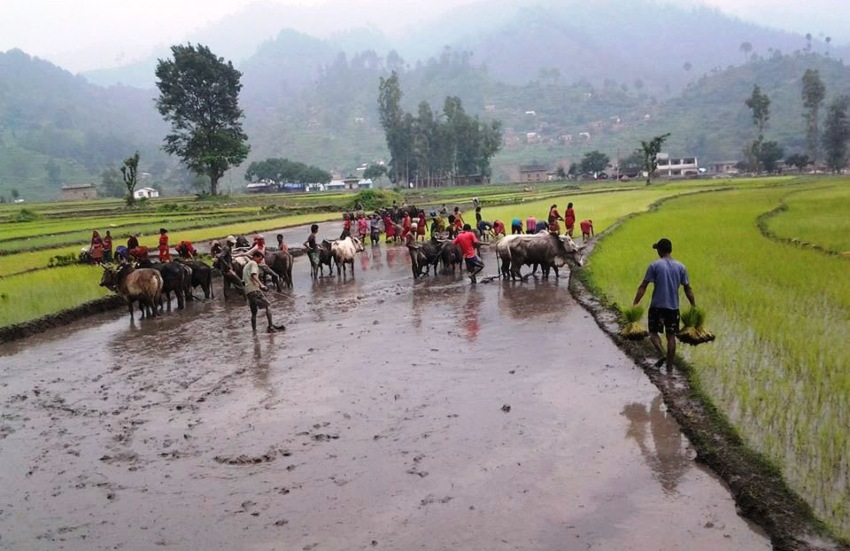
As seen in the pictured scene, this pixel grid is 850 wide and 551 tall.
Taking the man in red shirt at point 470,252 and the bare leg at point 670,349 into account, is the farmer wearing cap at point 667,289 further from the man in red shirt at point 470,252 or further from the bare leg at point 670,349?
the man in red shirt at point 470,252

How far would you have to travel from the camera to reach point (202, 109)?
78438 mm

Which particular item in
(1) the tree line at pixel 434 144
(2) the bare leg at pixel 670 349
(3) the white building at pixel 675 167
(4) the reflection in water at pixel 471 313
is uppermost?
(1) the tree line at pixel 434 144

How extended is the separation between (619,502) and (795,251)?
15.1 meters

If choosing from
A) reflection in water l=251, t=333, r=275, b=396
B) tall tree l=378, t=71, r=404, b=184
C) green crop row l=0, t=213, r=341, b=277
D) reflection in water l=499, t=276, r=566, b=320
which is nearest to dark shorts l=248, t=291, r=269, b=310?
reflection in water l=251, t=333, r=275, b=396

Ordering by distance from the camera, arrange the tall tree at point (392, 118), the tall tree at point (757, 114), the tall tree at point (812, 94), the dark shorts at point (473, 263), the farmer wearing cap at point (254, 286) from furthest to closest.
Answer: the tall tree at point (392, 118) → the tall tree at point (812, 94) → the tall tree at point (757, 114) → the dark shorts at point (473, 263) → the farmer wearing cap at point (254, 286)

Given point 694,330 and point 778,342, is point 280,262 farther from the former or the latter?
point 778,342

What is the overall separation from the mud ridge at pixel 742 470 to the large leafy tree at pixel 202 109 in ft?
229

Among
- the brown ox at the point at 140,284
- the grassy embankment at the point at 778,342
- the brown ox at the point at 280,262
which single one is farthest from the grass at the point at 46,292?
the grassy embankment at the point at 778,342

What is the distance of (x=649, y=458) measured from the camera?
715 centimetres

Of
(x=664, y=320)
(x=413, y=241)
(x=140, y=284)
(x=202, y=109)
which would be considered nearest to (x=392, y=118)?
(x=202, y=109)

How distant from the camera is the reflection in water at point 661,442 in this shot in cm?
677

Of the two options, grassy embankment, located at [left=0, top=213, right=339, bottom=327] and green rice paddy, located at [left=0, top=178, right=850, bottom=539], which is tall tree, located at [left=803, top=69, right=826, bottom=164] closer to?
green rice paddy, located at [left=0, top=178, right=850, bottom=539]

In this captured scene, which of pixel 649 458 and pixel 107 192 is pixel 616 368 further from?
pixel 107 192

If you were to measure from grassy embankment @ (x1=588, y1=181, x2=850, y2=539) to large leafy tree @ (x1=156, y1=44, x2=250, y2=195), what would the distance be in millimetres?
60408
